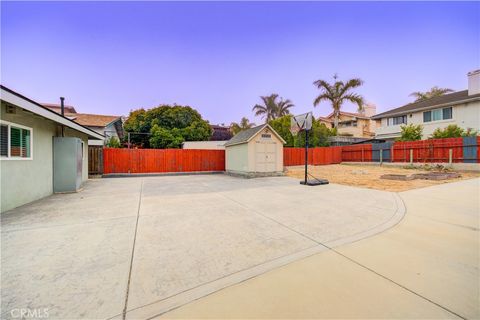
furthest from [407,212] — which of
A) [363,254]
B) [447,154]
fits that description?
[447,154]

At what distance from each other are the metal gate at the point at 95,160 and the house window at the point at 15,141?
7.52 metres

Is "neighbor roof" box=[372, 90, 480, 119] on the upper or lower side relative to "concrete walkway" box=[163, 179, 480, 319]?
upper

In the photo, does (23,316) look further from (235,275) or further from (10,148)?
(10,148)

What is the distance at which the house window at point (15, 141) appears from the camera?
15.2 feet

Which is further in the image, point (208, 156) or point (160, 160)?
point (208, 156)

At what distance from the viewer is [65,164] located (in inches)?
283

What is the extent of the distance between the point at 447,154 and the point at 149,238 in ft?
62.8

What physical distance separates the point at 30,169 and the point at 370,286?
26.3 feet

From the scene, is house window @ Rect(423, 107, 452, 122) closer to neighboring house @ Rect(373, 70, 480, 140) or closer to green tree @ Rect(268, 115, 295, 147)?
neighboring house @ Rect(373, 70, 480, 140)

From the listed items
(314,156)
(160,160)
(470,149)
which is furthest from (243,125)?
(470,149)

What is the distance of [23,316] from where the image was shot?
160 centimetres

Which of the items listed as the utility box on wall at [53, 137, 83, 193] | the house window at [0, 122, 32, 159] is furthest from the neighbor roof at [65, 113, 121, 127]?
the house window at [0, 122, 32, 159]

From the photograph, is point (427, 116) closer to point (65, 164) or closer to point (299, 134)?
point (299, 134)

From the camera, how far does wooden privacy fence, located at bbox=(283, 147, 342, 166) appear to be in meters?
19.6
